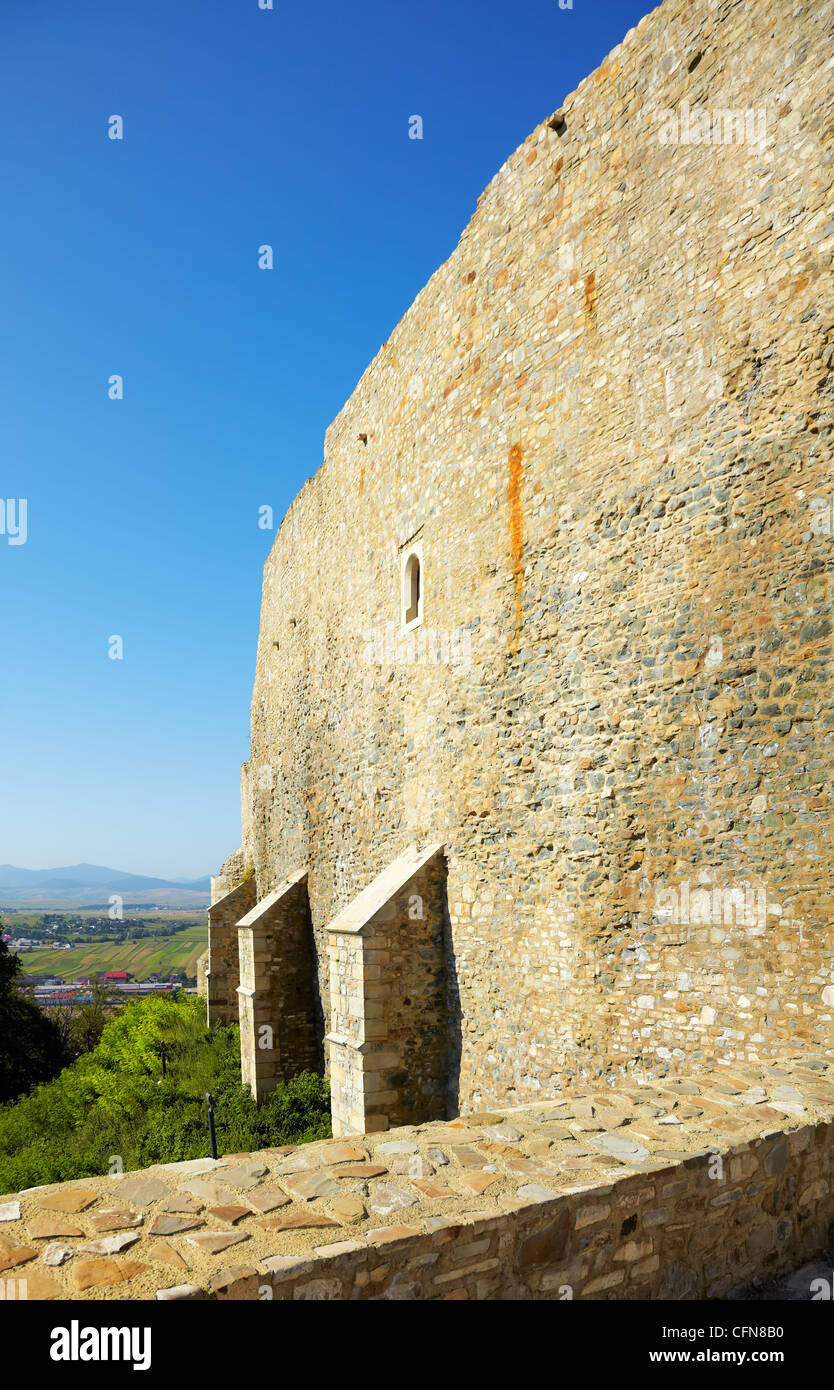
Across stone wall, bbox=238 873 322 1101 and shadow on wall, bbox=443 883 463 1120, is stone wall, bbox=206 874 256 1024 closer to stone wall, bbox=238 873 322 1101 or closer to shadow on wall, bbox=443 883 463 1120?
stone wall, bbox=238 873 322 1101

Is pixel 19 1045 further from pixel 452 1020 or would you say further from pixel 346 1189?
pixel 346 1189

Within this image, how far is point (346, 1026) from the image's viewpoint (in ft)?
28.9

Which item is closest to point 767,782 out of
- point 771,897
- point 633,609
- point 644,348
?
point 771,897

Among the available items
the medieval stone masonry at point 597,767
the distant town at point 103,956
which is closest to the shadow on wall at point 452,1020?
the medieval stone masonry at point 597,767

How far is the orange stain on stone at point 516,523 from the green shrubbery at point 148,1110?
7.80m

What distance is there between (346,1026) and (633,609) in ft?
17.5

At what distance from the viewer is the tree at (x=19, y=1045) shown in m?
23.3

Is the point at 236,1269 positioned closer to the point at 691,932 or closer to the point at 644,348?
the point at 691,932

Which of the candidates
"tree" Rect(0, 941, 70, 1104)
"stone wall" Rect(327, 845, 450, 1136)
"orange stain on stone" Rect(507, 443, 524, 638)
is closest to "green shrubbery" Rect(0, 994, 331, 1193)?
"stone wall" Rect(327, 845, 450, 1136)

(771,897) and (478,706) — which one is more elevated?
(478,706)

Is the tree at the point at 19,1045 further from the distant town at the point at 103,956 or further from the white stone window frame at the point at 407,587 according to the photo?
the white stone window frame at the point at 407,587

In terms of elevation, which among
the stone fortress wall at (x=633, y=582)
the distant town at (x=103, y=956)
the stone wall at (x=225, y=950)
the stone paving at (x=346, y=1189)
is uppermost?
the stone fortress wall at (x=633, y=582)

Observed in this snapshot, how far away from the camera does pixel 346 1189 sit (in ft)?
9.80

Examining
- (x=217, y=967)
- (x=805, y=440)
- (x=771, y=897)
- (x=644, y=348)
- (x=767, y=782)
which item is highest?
(x=644, y=348)
